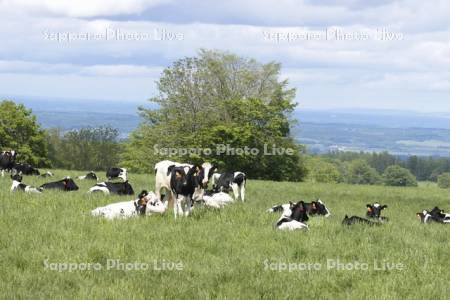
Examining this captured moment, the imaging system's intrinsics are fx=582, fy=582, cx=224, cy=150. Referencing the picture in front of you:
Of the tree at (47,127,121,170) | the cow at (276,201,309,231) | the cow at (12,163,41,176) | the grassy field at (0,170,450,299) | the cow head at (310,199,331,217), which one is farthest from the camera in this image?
the tree at (47,127,121,170)

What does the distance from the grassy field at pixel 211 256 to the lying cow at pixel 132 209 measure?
19.3 inches

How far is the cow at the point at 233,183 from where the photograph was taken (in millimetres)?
24531

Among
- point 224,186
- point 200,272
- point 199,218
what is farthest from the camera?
point 224,186

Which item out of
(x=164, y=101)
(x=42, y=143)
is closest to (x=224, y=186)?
(x=164, y=101)

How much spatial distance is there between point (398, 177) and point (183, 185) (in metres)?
135

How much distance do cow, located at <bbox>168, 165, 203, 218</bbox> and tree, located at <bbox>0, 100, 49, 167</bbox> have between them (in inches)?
2338

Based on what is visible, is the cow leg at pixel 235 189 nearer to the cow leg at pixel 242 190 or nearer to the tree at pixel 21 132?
the cow leg at pixel 242 190

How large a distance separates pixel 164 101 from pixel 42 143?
17.8m

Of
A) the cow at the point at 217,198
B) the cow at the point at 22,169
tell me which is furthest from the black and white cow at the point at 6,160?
the cow at the point at 217,198

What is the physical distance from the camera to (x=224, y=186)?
2512 cm

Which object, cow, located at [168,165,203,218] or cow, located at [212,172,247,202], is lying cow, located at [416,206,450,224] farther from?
cow, located at [168,165,203,218]

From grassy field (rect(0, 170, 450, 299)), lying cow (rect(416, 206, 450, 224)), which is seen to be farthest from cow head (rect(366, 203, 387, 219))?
grassy field (rect(0, 170, 450, 299))

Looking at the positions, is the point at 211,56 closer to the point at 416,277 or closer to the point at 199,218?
the point at 199,218

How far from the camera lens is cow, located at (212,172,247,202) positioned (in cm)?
2453
